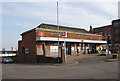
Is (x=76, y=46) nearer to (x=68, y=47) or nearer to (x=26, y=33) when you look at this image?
(x=68, y=47)

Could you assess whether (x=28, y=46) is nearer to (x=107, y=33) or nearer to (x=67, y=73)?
(x=107, y=33)

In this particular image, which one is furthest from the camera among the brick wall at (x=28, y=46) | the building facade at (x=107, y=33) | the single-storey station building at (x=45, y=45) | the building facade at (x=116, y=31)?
the building facade at (x=116, y=31)

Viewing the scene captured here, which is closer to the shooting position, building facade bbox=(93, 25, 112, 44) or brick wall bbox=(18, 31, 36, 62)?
building facade bbox=(93, 25, 112, 44)

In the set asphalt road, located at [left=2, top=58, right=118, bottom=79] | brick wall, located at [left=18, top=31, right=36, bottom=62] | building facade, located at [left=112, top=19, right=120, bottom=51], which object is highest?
building facade, located at [left=112, top=19, right=120, bottom=51]

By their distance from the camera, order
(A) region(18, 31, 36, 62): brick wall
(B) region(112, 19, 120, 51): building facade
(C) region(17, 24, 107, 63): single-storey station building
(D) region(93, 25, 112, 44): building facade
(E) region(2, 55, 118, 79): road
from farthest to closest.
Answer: (B) region(112, 19, 120, 51): building facade → (A) region(18, 31, 36, 62): brick wall → (C) region(17, 24, 107, 63): single-storey station building → (D) region(93, 25, 112, 44): building facade → (E) region(2, 55, 118, 79): road

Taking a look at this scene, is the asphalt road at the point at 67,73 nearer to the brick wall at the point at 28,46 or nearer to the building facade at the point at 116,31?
the brick wall at the point at 28,46

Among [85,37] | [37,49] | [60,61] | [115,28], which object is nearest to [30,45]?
[37,49]

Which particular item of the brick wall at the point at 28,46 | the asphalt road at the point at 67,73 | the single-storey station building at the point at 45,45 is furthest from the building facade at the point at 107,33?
the brick wall at the point at 28,46

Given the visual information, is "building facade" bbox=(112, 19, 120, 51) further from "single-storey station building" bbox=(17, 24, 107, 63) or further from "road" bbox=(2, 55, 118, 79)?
"road" bbox=(2, 55, 118, 79)

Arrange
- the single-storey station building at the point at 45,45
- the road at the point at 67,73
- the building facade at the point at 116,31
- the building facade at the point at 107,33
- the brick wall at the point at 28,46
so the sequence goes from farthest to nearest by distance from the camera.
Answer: the building facade at the point at 116,31 → the brick wall at the point at 28,46 → the single-storey station building at the point at 45,45 → the building facade at the point at 107,33 → the road at the point at 67,73

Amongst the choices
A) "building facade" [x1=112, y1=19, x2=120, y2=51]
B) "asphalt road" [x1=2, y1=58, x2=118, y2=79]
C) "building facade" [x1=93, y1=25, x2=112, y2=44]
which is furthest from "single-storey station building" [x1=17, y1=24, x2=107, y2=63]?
"building facade" [x1=112, y1=19, x2=120, y2=51]

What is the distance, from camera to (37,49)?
3225 cm

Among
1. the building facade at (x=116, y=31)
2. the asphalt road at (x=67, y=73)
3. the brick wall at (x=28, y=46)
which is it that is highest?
the building facade at (x=116, y=31)

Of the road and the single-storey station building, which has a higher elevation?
the single-storey station building
